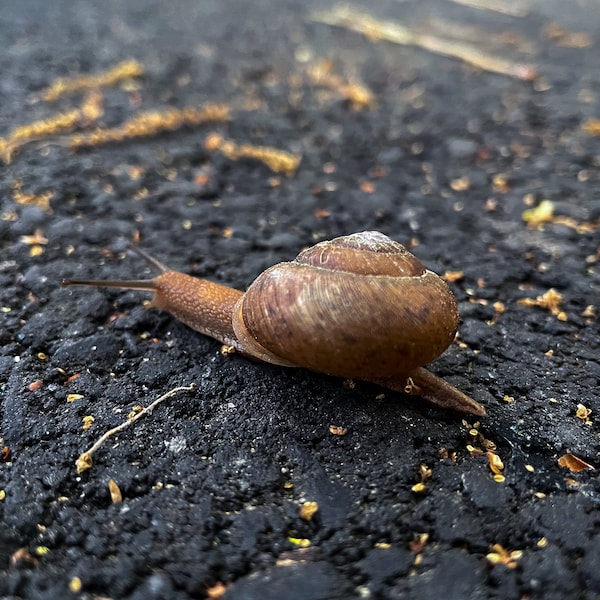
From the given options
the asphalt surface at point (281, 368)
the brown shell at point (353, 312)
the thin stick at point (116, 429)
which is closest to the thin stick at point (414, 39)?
the asphalt surface at point (281, 368)

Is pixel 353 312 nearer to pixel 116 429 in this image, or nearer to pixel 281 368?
pixel 281 368

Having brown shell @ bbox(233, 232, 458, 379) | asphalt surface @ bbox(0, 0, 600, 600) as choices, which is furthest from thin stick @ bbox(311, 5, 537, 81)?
brown shell @ bbox(233, 232, 458, 379)

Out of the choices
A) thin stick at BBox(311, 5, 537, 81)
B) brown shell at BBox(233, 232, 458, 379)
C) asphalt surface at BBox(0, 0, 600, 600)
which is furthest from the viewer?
thin stick at BBox(311, 5, 537, 81)

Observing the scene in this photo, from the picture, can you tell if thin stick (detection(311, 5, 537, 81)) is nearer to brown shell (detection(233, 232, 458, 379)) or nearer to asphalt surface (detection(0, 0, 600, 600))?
asphalt surface (detection(0, 0, 600, 600))

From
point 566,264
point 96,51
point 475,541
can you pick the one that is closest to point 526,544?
point 475,541

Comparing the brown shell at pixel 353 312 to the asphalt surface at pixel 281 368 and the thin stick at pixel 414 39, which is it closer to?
the asphalt surface at pixel 281 368

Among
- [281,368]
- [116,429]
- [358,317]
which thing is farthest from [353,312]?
[116,429]
